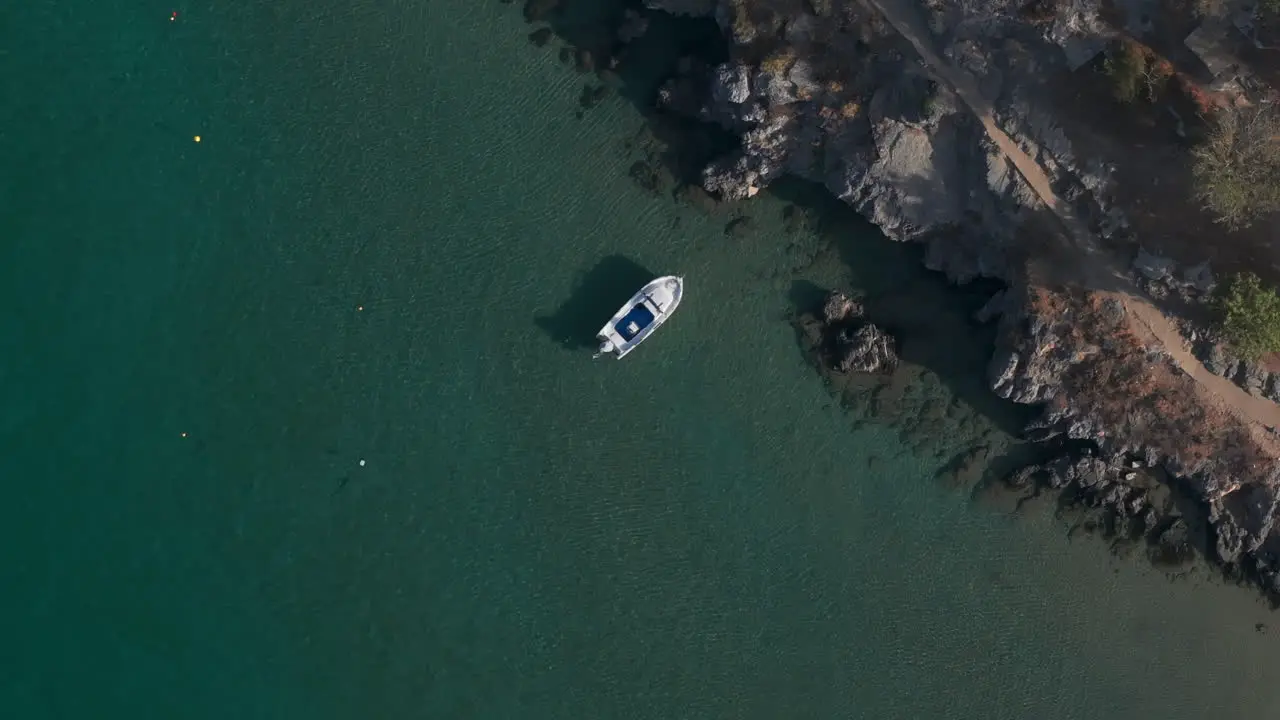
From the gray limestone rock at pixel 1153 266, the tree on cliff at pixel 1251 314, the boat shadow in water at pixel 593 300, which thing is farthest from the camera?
the boat shadow in water at pixel 593 300

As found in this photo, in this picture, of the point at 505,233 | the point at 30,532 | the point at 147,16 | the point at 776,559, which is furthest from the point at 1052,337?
the point at 30,532

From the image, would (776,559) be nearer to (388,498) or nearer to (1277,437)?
(388,498)

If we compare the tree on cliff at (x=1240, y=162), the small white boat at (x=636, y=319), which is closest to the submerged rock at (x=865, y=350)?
the small white boat at (x=636, y=319)

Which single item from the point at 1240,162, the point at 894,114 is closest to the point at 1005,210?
the point at 894,114

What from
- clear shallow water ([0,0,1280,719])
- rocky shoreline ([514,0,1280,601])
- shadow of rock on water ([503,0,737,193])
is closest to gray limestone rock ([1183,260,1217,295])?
rocky shoreline ([514,0,1280,601])

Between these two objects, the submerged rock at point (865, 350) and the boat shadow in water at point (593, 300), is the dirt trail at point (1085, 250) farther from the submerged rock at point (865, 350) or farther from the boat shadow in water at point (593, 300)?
the boat shadow in water at point (593, 300)
